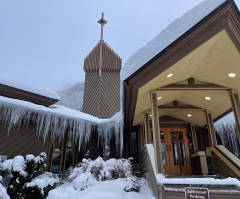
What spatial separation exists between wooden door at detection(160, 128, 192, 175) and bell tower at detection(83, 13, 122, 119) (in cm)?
736

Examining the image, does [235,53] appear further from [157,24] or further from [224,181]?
[157,24]

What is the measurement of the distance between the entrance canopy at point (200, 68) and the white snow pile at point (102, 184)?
177 cm

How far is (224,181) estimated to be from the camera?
11.8ft

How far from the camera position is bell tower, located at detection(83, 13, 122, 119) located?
1511 cm

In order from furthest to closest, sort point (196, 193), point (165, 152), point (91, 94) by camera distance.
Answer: point (91, 94) < point (165, 152) < point (196, 193)

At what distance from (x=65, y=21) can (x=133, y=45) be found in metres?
42.2

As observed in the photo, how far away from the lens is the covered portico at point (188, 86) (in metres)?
4.27

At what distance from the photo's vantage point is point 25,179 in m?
4.52

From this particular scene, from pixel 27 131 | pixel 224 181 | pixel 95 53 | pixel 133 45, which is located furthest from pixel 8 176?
pixel 133 45

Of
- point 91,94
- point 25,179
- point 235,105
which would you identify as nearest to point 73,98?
point 91,94

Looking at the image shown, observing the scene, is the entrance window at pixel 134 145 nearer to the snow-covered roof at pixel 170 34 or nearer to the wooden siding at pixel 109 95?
the snow-covered roof at pixel 170 34

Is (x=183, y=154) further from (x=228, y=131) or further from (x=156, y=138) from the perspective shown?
(x=156, y=138)

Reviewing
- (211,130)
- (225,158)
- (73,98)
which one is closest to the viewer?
(225,158)

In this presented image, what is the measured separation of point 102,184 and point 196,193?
1.96 m
